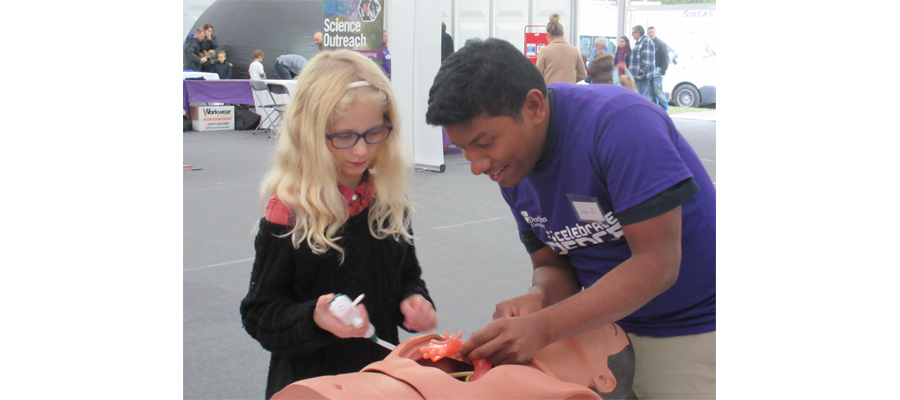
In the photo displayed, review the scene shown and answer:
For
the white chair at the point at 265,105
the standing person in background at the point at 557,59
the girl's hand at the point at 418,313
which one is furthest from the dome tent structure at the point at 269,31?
the girl's hand at the point at 418,313

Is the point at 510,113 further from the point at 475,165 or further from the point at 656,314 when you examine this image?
the point at 656,314

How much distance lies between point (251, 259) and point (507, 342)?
3.32 metres

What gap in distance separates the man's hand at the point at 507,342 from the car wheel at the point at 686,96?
1457 centimetres

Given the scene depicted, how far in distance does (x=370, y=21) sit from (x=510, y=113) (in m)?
7.22

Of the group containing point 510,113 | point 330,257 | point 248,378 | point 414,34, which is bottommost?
point 248,378

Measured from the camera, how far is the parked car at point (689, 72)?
14266 mm

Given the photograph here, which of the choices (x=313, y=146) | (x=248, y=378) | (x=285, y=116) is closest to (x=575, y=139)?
(x=313, y=146)

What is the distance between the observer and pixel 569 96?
1464 mm

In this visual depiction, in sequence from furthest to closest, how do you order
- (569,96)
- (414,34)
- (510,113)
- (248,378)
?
(414,34) → (248,378) → (569,96) → (510,113)

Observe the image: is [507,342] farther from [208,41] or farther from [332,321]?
[208,41]

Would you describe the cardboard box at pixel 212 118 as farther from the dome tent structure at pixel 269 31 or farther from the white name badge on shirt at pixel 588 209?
the white name badge on shirt at pixel 588 209

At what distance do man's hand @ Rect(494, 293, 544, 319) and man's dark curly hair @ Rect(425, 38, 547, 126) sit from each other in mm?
410

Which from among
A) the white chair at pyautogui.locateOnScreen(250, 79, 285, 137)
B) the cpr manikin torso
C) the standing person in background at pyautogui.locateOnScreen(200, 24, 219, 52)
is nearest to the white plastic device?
the cpr manikin torso

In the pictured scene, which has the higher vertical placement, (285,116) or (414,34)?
(414,34)
